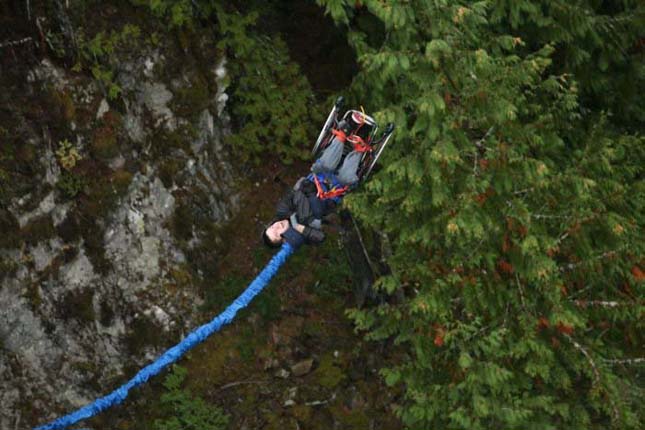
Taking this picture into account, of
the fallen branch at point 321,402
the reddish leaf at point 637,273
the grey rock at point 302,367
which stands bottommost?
the fallen branch at point 321,402

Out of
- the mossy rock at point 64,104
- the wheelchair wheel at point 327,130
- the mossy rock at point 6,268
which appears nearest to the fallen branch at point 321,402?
the wheelchair wheel at point 327,130

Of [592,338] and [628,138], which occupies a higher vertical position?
[628,138]

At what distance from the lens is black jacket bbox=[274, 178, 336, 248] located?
26.3ft

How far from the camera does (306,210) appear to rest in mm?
8195

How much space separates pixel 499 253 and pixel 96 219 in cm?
579

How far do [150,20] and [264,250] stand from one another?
12.9ft

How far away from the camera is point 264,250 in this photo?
9.79 metres

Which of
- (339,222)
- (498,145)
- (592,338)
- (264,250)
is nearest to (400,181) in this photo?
(498,145)

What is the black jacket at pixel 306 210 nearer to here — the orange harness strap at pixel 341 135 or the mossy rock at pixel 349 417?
the orange harness strap at pixel 341 135

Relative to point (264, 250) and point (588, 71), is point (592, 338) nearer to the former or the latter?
point (588, 71)

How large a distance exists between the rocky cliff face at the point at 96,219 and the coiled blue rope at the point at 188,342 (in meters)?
0.78

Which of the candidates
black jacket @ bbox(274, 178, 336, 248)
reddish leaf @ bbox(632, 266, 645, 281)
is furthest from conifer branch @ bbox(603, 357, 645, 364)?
black jacket @ bbox(274, 178, 336, 248)

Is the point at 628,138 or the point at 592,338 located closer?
the point at 592,338

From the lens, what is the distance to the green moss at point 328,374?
29.5ft
